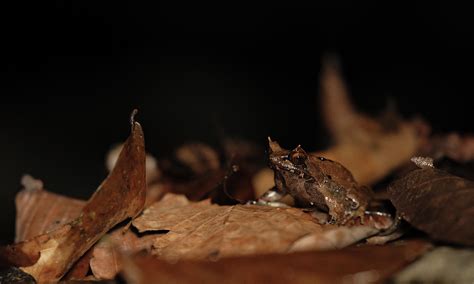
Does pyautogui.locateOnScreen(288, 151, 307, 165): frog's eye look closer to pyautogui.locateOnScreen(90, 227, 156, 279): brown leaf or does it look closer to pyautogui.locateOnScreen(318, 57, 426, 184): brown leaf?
pyautogui.locateOnScreen(90, 227, 156, 279): brown leaf

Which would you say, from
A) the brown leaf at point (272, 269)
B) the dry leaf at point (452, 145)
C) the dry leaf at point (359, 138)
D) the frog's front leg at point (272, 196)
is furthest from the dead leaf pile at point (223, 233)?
the dry leaf at point (452, 145)

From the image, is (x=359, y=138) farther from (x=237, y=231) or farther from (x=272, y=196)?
(x=237, y=231)

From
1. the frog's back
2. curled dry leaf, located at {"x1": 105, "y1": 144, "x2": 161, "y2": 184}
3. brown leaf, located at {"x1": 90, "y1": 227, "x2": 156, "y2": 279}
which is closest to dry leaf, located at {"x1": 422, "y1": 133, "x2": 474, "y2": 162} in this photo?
the frog's back

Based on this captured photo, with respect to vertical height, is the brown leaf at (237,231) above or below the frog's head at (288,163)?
below

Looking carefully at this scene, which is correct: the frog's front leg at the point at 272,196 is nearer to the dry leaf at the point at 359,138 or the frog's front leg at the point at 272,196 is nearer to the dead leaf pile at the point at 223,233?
the dead leaf pile at the point at 223,233

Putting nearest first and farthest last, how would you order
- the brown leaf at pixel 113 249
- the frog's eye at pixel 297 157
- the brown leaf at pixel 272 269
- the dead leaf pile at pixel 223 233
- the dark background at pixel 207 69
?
the brown leaf at pixel 272 269, the dead leaf pile at pixel 223 233, the brown leaf at pixel 113 249, the frog's eye at pixel 297 157, the dark background at pixel 207 69

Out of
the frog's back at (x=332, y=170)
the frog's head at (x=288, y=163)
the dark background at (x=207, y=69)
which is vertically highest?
the dark background at (x=207, y=69)
